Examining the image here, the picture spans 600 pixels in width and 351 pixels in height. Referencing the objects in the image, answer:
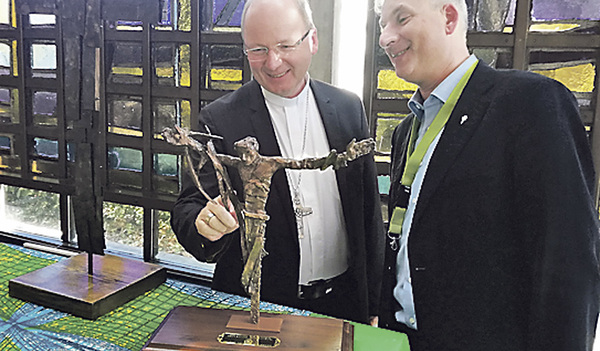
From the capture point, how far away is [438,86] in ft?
4.78

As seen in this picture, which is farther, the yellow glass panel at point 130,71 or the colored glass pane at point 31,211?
the colored glass pane at point 31,211

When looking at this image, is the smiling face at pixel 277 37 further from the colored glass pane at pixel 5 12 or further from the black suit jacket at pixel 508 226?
the colored glass pane at pixel 5 12

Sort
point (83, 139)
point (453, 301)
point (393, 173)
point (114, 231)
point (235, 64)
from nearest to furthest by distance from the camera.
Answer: point (453, 301), point (393, 173), point (83, 139), point (235, 64), point (114, 231)

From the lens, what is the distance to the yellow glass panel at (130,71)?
9.49 ft

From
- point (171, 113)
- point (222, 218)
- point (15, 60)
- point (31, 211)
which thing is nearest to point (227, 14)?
point (171, 113)

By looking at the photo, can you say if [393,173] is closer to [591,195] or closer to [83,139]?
[591,195]

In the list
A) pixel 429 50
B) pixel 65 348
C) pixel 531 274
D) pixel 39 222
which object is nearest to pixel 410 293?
pixel 531 274

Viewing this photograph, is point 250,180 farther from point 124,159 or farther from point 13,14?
point 13,14

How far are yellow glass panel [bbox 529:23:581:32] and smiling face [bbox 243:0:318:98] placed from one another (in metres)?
1.16

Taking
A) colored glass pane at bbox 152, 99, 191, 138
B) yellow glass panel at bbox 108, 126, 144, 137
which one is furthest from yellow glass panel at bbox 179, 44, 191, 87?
yellow glass panel at bbox 108, 126, 144, 137

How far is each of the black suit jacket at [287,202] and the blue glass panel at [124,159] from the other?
1.37 meters

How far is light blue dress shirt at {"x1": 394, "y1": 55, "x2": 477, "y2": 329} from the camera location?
1.45 m

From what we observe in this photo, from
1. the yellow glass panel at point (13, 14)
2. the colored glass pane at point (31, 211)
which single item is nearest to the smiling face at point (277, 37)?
the yellow glass panel at point (13, 14)

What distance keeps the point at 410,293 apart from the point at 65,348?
1.03 meters
